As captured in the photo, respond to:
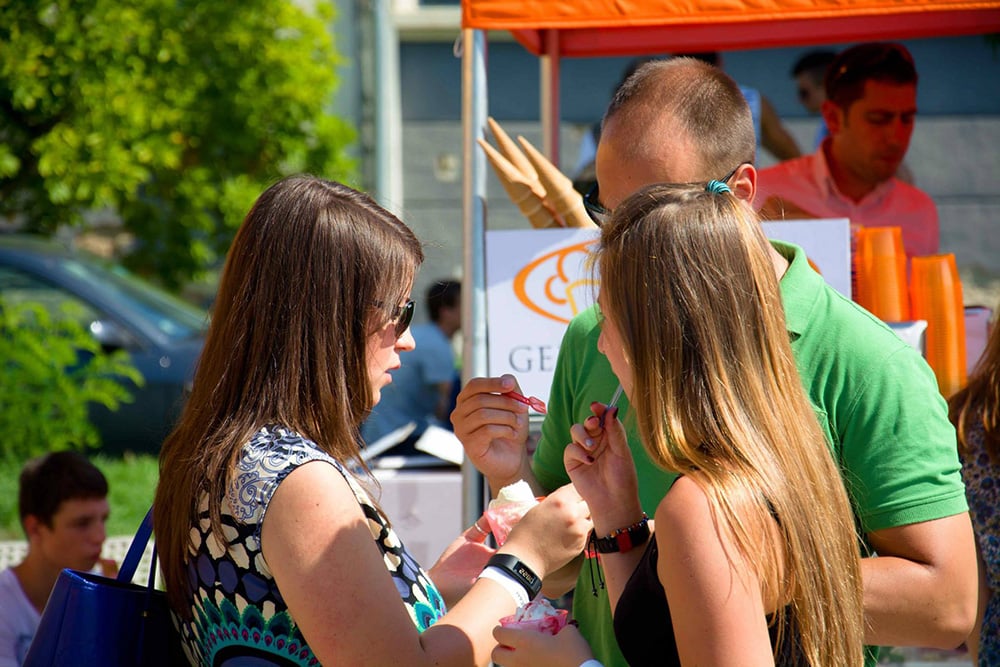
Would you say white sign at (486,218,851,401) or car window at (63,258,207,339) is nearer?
white sign at (486,218,851,401)

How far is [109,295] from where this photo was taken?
756 centimetres

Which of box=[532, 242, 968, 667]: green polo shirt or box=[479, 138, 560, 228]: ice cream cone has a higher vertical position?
box=[479, 138, 560, 228]: ice cream cone

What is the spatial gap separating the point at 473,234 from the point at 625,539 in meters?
1.65

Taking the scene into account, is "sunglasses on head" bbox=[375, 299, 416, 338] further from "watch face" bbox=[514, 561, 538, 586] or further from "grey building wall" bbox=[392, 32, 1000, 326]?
"grey building wall" bbox=[392, 32, 1000, 326]

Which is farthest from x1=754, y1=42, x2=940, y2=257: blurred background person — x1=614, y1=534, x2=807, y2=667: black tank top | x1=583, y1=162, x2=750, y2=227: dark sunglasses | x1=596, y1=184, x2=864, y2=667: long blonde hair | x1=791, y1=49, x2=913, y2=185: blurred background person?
x1=614, y1=534, x2=807, y2=667: black tank top

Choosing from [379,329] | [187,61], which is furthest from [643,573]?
[187,61]

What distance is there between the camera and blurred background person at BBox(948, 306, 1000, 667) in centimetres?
275

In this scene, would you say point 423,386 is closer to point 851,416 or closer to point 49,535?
point 49,535

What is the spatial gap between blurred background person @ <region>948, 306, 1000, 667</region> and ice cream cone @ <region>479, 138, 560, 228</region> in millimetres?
1222

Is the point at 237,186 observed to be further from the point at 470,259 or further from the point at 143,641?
the point at 143,641

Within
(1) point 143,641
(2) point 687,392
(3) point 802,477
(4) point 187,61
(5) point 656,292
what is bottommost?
(1) point 143,641

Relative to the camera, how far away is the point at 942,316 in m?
3.11

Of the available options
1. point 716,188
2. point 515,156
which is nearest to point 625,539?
point 716,188

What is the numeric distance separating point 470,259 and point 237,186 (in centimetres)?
496
